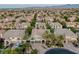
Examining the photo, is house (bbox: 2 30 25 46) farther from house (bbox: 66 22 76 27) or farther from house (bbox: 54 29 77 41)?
house (bbox: 66 22 76 27)

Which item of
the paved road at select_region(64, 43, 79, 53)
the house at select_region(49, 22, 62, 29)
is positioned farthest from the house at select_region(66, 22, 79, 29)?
the paved road at select_region(64, 43, 79, 53)

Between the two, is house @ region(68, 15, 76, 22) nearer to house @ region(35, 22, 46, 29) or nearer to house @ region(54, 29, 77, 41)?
house @ region(54, 29, 77, 41)

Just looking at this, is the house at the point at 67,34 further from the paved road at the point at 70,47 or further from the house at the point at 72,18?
the house at the point at 72,18

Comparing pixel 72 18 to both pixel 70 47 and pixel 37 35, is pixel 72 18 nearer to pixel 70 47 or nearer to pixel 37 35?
pixel 70 47

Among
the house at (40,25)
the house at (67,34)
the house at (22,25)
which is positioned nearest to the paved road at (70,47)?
the house at (67,34)

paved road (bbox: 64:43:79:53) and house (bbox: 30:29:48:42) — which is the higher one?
house (bbox: 30:29:48:42)

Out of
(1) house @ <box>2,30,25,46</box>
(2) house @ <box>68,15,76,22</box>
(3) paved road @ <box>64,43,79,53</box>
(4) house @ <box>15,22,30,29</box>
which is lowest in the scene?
(3) paved road @ <box>64,43,79,53</box>
